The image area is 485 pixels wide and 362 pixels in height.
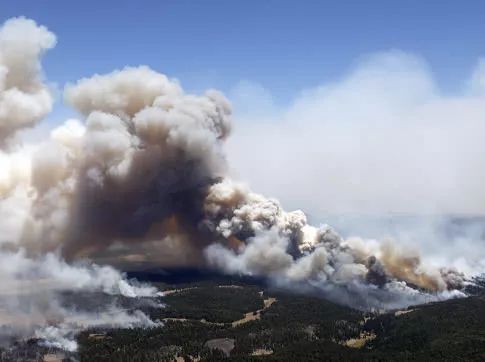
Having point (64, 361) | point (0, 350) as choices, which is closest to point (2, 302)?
point (0, 350)

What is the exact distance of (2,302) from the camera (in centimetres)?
18100

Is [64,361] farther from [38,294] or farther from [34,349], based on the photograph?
[38,294]

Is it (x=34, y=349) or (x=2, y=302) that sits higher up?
(x=2, y=302)

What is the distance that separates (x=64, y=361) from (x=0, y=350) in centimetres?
2325

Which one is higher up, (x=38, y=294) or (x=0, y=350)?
(x=38, y=294)

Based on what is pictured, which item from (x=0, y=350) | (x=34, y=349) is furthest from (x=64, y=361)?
(x=0, y=350)

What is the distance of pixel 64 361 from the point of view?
200 metres

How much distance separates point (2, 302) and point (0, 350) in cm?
1489

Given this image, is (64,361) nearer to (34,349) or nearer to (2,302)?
(34,349)

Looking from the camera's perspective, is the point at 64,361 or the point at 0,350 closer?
the point at 0,350

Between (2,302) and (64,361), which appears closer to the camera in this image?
(2,302)

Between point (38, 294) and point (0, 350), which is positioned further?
point (38, 294)

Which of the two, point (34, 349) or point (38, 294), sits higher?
point (38, 294)

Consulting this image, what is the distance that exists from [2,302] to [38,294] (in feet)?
55.3
